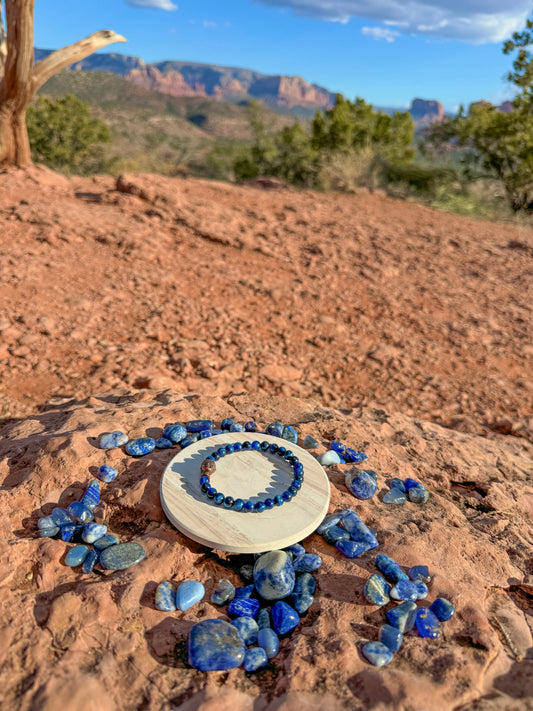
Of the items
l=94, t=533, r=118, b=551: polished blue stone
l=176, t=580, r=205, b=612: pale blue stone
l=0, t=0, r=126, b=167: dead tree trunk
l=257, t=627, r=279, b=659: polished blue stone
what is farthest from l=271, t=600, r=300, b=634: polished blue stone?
l=0, t=0, r=126, b=167: dead tree trunk

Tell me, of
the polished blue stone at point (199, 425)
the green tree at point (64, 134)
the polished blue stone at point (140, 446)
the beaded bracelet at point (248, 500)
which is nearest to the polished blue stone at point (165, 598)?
the beaded bracelet at point (248, 500)

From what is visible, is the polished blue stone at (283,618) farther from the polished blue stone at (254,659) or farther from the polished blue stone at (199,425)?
the polished blue stone at (199,425)

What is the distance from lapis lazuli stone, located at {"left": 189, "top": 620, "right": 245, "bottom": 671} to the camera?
123 cm

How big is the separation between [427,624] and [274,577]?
1.56 feet

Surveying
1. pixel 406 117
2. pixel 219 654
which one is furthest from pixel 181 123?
pixel 219 654

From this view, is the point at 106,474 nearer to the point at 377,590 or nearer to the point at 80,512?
the point at 80,512

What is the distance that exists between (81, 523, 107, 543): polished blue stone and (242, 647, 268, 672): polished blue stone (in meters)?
0.65

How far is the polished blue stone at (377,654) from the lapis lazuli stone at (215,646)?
349mm

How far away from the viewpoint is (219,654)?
4.06 feet

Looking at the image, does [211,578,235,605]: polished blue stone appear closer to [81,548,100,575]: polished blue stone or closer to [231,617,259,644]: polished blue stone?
[231,617,259,644]: polished blue stone

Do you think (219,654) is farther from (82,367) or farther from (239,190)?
(239,190)

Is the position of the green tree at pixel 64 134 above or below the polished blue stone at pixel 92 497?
above

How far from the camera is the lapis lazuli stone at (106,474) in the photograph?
182 centimetres

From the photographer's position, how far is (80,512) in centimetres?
164
